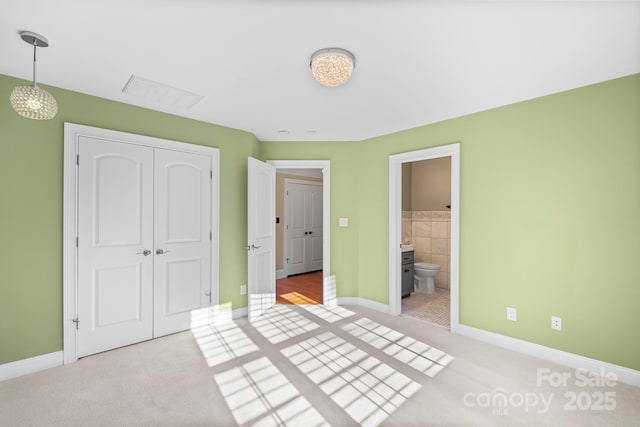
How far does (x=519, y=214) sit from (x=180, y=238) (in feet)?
11.5

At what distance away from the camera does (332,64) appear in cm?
192

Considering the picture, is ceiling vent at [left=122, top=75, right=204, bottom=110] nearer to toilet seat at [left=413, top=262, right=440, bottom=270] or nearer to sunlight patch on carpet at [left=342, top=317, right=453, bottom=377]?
sunlight patch on carpet at [left=342, top=317, right=453, bottom=377]

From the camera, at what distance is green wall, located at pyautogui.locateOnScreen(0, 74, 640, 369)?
89.3 inches

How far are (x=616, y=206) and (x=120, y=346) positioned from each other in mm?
4513

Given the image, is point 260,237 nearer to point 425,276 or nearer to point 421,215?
point 425,276

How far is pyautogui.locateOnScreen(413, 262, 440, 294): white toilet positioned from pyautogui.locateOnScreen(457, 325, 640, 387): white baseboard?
1.63 m

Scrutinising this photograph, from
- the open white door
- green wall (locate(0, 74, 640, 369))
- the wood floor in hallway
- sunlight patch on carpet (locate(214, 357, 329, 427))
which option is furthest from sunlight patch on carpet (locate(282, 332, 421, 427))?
the wood floor in hallway

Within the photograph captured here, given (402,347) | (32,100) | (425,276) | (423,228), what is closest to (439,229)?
(423,228)

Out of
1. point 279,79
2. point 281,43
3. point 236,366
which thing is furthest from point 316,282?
point 281,43

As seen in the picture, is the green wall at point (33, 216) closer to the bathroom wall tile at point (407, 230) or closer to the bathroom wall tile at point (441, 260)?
the bathroom wall tile at point (407, 230)

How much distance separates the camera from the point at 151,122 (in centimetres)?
300

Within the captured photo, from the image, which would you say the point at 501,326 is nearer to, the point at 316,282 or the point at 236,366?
the point at 236,366

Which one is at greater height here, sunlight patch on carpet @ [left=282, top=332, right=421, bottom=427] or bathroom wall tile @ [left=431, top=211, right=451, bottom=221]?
bathroom wall tile @ [left=431, top=211, right=451, bottom=221]

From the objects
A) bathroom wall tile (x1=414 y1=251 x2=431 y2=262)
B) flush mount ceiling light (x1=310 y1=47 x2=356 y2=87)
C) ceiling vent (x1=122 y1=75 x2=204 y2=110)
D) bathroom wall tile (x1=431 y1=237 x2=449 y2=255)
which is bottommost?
bathroom wall tile (x1=414 y1=251 x2=431 y2=262)
